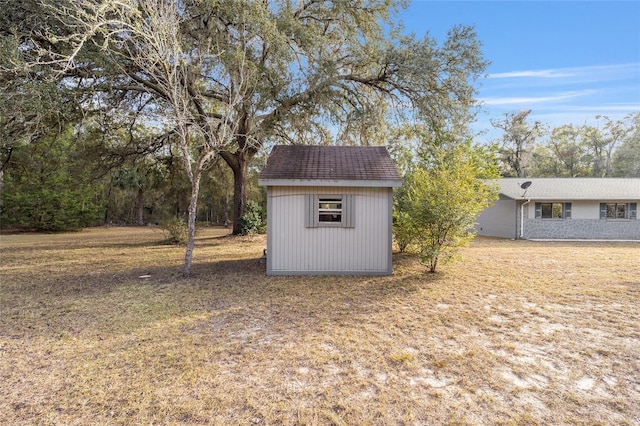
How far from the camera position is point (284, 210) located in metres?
7.44

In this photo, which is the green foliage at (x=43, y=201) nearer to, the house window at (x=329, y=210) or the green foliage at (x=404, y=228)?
the house window at (x=329, y=210)

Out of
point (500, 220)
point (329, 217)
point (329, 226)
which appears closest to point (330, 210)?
point (329, 217)

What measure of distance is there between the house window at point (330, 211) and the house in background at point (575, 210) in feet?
43.2

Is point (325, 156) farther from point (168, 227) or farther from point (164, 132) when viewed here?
point (164, 132)

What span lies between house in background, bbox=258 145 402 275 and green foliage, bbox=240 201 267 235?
27.2ft

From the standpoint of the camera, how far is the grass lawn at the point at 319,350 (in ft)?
8.30

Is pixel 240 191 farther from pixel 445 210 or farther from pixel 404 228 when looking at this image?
pixel 445 210

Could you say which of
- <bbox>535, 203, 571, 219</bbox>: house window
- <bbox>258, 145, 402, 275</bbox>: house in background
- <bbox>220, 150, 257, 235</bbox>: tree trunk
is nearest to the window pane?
<bbox>258, 145, 402, 275</bbox>: house in background

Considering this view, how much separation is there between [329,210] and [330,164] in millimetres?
1318

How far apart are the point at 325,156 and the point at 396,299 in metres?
4.57

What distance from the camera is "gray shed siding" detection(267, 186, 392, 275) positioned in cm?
743

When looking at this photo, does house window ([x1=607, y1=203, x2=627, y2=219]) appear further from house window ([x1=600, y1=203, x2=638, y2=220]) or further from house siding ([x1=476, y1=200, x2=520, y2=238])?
house siding ([x1=476, y1=200, x2=520, y2=238])

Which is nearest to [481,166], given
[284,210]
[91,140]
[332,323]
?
[284,210]

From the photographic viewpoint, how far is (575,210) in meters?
16.3
